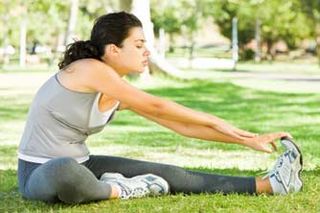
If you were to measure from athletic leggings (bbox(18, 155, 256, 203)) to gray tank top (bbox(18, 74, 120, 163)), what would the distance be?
0.33 ft

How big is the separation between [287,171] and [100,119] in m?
1.06

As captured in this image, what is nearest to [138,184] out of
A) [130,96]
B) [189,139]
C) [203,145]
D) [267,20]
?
[130,96]

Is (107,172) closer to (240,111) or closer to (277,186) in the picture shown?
(277,186)

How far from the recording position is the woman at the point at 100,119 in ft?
14.0

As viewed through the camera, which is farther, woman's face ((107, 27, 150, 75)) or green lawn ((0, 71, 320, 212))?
woman's face ((107, 27, 150, 75))

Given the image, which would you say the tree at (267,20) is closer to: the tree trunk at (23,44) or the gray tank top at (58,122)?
the tree trunk at (23,44)

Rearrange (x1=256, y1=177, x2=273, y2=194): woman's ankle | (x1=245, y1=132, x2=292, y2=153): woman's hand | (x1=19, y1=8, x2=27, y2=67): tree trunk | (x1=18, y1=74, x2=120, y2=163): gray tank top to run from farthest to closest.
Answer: (x1=19, y1=8, x2=27, y2=67): tree trunk → (x1=256, y1=177, x2=273, y2=194): woman's ankle → (x1=18, y1=74, x2=120, y2=163): gray tank top → (x1=245, y1=132, x2=292, y2=153): woman's hand

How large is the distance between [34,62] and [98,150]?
39197 mm

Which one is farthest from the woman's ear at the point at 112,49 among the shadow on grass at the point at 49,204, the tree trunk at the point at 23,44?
the tree trunk at the point at 23,44

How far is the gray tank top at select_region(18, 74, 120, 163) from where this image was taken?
434 cm

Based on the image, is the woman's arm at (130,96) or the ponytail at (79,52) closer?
the woman's arm at (130,96)

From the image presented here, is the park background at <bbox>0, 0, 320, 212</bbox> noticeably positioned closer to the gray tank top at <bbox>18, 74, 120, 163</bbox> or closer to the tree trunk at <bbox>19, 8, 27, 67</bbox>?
the tree trunk at <bbox>19, 8, 27, 67</bbox>

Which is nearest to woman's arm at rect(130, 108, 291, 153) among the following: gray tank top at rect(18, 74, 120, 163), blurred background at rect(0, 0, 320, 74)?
gray tank top at rect(18, 74, 120, 163)

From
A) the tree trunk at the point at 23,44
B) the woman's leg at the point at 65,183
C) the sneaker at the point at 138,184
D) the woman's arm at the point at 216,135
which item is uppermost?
the woman's arm at the point at 216,135
